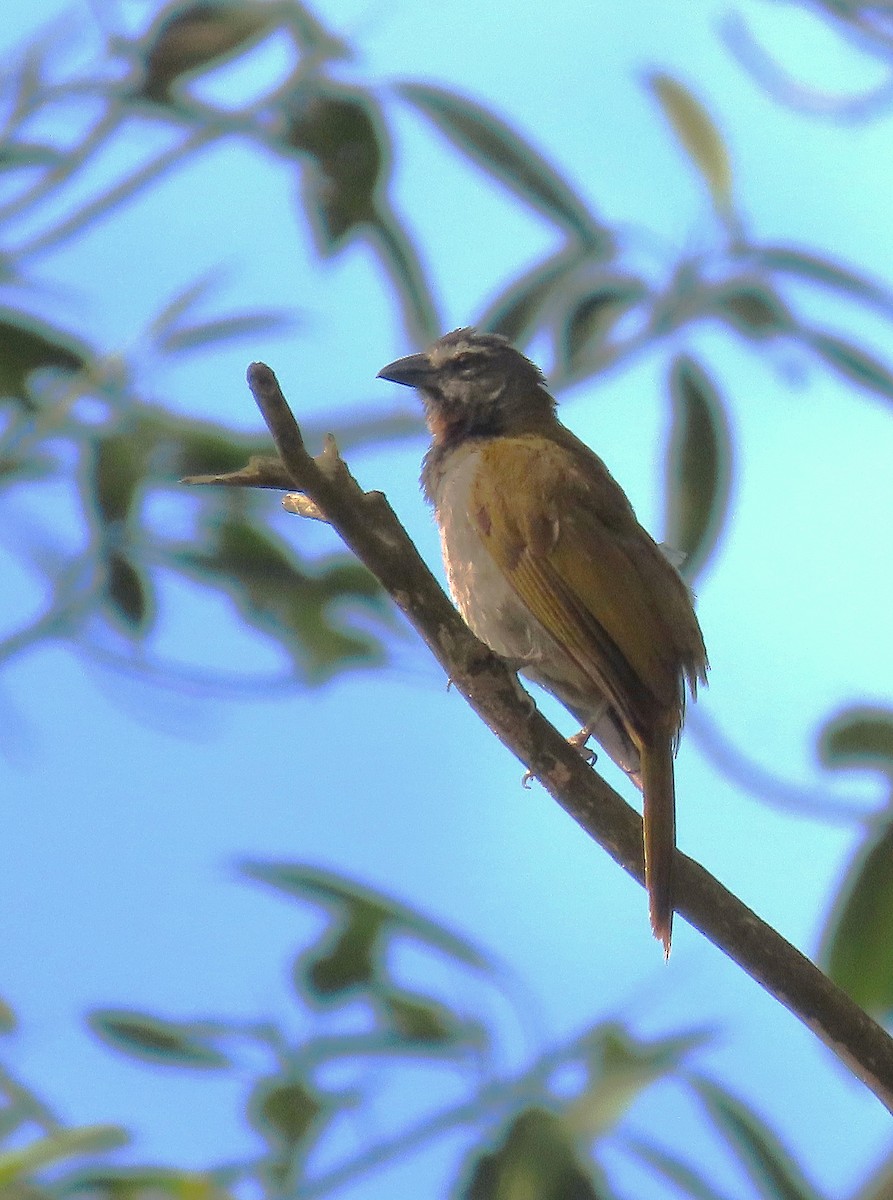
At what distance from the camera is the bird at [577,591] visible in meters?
2.52

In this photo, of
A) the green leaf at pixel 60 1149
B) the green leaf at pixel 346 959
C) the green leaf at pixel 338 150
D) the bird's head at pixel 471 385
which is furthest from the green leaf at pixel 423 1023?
the green leaf at pixel 338 150

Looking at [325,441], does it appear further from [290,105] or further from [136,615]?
[290,105]

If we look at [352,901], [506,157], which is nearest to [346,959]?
[352,901]

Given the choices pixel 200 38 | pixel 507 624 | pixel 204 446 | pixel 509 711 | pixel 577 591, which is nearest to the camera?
pixel 509 711

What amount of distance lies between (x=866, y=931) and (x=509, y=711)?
1.16 m

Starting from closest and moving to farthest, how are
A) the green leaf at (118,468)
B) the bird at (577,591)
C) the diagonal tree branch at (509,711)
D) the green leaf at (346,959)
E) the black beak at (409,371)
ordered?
the diagonal tree branch at (509,711) → the bird at (577,591) → the green leaf at (346,959) → the black beak at (409,371) → the green leaf at (118,468)

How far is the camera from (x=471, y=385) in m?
3.28

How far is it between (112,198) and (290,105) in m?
0.63

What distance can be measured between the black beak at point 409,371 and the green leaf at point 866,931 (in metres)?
1.34

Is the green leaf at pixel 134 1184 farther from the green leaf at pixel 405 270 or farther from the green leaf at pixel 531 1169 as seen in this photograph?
the green leaf at pixel 405 270

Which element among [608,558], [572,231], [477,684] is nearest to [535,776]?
[477,684]

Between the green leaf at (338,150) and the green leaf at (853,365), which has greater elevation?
the green leaf at (338,150)

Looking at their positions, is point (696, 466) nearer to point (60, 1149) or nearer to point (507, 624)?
point (507, 624)

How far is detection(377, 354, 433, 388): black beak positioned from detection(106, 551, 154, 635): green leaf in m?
0.77
